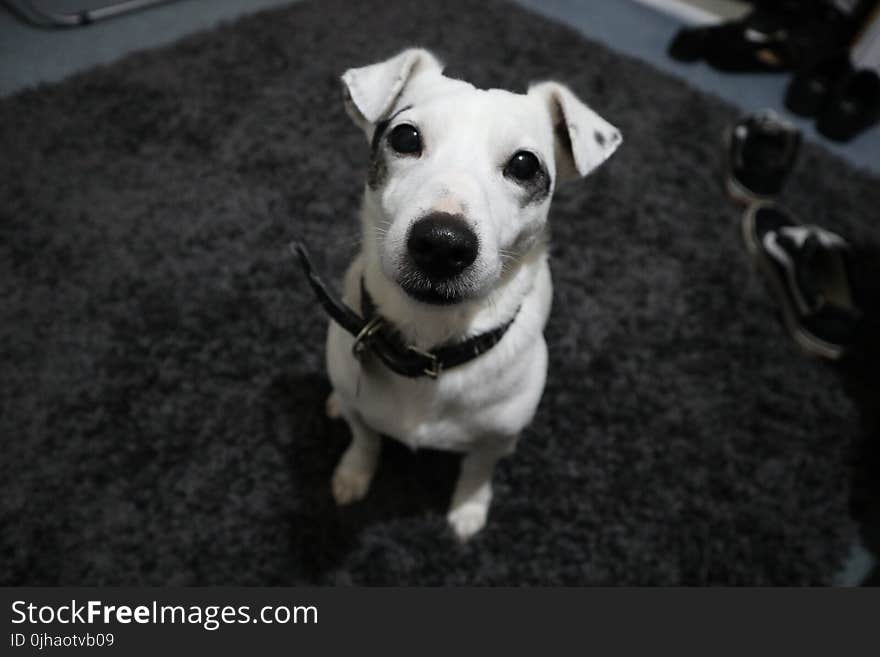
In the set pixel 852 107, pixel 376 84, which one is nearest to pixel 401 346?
pixel 376 84

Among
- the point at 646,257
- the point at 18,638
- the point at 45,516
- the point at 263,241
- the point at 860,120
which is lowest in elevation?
the point at 45,516

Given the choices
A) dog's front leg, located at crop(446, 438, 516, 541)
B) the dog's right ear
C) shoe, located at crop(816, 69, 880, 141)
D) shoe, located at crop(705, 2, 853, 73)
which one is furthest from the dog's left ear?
shoe, located at crop(705, 2, 853, 73)

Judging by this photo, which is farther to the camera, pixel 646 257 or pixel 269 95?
pixel 269 95

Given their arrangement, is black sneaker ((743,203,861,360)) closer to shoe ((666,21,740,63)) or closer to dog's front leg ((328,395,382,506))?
shoe ((666,21,740,63))

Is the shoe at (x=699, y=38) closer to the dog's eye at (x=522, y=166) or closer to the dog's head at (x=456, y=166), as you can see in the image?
the dog's head at (x=456, y=166)

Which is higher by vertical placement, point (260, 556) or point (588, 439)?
point (588, 439)

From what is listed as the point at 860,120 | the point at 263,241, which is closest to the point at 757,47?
the point at 860,120

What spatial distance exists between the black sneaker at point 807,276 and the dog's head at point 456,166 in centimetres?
107

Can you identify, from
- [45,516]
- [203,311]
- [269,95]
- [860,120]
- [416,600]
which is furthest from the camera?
[860,120]

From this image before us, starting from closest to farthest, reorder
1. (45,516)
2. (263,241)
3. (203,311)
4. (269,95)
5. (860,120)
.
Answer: (45,516) < (203,311) < (263,241) < (269,95) < (860,120)

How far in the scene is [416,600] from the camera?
3.47ft

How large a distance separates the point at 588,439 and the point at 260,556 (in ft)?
2.56

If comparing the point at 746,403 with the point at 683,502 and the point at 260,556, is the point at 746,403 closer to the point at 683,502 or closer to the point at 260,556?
the point at 683,502

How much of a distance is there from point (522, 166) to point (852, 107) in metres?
2.07
